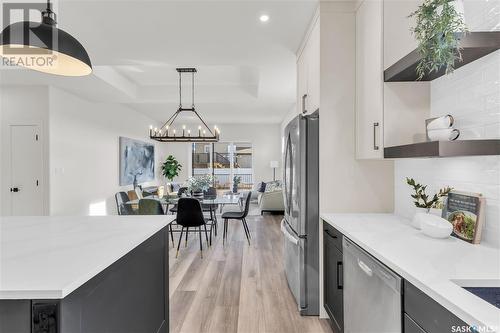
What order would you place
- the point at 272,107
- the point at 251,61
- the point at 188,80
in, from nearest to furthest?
1. the point at 251,61
2. the point at 188,80
3. the point at 272,107

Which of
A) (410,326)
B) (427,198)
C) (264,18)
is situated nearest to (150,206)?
(264,18)

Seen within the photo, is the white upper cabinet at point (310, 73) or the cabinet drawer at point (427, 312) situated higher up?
the white upper cabinet at point (310, 73)

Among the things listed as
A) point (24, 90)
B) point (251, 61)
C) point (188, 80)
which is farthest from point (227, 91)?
point (24, 90)

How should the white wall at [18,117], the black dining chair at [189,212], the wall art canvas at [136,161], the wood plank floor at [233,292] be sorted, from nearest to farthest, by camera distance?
the wood plank floor at [233,292]
the black dining chair at [189,212]
the white wall at [18,117]
the wall art canvas at [136,161]

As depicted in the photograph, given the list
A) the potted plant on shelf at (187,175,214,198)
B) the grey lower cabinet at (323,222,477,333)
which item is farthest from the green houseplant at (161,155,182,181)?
the grey lower cabinet at (323,222,477,333)

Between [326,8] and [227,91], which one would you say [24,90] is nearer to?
[227,91]

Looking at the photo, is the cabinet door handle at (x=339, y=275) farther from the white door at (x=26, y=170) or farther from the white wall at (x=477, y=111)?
the white door at (x=26, y=170)

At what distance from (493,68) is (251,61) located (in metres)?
2.62

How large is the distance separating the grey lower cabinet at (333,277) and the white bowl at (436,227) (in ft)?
1.74

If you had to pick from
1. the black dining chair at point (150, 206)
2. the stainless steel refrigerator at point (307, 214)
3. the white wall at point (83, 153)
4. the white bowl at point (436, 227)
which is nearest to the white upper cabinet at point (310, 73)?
the stainless steel refrigerator at point (307, 214)

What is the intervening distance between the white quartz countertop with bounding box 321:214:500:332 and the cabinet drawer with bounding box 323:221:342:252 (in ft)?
0.38

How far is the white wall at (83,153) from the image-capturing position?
4.64 metres

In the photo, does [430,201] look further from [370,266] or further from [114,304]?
[114,304]

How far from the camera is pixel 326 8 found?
7.51 feet
